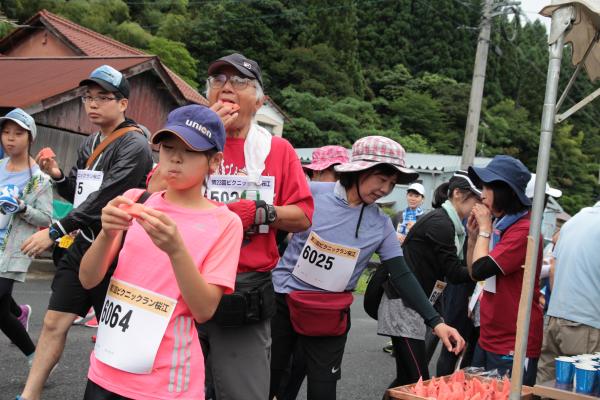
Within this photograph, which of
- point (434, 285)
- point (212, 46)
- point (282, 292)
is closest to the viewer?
point (282, 292)

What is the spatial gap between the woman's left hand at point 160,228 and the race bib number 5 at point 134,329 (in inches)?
13.3

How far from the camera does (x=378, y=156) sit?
3.68 metres

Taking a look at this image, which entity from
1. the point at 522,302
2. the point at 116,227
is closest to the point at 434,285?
the point at 522,302

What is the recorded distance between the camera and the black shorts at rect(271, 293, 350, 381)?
12.0ft

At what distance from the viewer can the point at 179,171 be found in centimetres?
231

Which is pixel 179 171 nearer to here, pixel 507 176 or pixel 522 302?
pixel 522 302

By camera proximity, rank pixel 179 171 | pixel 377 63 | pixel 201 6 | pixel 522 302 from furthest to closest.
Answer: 1. pixel 377 63
2. pixel 201 6
3. pixel 522 302
4. pixel 179 171

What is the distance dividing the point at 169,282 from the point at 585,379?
6.76ft

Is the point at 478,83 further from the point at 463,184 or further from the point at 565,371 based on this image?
the point at 565,371

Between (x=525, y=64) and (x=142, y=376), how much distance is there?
73935mm

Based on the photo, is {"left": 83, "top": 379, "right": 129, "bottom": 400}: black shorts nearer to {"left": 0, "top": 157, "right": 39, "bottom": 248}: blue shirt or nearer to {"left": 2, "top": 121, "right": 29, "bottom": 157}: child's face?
{"left": 0, "top": 157, "right": 39, "bottom": 248}: blue shirt

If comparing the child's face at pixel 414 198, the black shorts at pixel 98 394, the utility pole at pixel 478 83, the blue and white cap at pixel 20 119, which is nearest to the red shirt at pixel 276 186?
the black shorts at pixel 98 394

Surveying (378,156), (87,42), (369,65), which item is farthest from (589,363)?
(369,65)

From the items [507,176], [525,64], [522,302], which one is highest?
[525,64]
